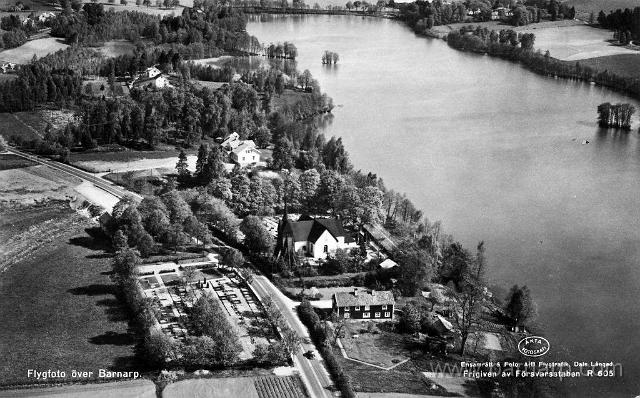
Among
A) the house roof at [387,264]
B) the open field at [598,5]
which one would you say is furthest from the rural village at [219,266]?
the open field at [598,5]

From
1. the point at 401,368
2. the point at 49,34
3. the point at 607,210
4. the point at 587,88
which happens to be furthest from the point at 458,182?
the point at 49,34

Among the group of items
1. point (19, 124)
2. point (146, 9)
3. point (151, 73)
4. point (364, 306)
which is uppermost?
point (146, 9)

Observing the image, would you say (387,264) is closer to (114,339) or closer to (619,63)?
(114,339)

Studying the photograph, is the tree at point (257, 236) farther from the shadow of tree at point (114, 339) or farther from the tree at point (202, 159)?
the tree at point (202, 159)

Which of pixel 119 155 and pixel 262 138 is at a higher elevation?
pixel 262 138

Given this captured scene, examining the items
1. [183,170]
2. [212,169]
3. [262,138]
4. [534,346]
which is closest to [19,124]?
[183,170]

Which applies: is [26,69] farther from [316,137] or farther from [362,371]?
[362,371]

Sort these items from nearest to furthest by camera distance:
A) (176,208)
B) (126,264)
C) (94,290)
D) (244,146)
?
(94,290) < (126,264) < (176,208) < (244,146)
